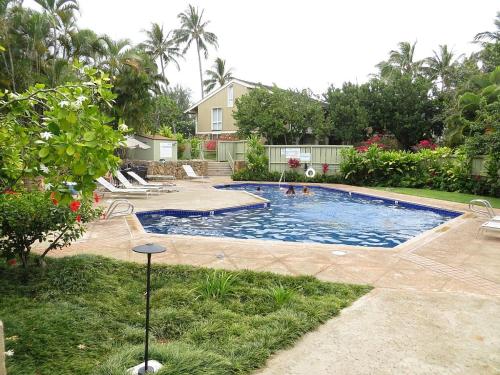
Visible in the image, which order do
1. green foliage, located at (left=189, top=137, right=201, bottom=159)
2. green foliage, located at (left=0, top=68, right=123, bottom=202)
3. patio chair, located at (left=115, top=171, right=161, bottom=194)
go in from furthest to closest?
green foliage, located at (left=189, top=137, right=201, bottom=159)
patio chair, located at (left=115, top=171, right=161, bottom=194)
green foliage, located at (left=0, top=68, right=123, bottom=202)

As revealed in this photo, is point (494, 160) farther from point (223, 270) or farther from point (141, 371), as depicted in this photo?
point (141, 371)

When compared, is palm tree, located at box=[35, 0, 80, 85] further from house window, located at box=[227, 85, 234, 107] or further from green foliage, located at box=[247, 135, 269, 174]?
house window, located at box=[227, 85, 234, 107]

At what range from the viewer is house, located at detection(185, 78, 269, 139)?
32594 millimetres

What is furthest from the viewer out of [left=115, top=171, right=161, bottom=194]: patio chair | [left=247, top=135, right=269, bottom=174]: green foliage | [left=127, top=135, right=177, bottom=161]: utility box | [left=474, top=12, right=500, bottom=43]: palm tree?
[left=474, top=12, right=500, bottom=43]: palm tree

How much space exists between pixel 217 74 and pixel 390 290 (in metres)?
44.1

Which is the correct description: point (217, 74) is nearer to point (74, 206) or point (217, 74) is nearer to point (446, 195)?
point (446, 195)

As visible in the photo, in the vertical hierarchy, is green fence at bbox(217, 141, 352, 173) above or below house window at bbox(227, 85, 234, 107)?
below

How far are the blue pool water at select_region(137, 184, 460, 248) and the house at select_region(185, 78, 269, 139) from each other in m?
19.2

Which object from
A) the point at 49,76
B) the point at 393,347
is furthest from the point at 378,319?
the point at 49,76

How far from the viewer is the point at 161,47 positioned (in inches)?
1577

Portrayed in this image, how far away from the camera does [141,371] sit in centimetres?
289

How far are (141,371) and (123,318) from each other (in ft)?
3.95

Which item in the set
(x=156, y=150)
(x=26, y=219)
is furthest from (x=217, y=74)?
(x=26, y=219)

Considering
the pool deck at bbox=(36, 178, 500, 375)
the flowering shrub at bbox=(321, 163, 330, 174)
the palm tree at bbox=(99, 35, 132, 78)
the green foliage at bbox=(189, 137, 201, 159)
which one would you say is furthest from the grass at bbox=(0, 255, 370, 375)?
the green foliage at bbox=(189, 137, 201, 159)
